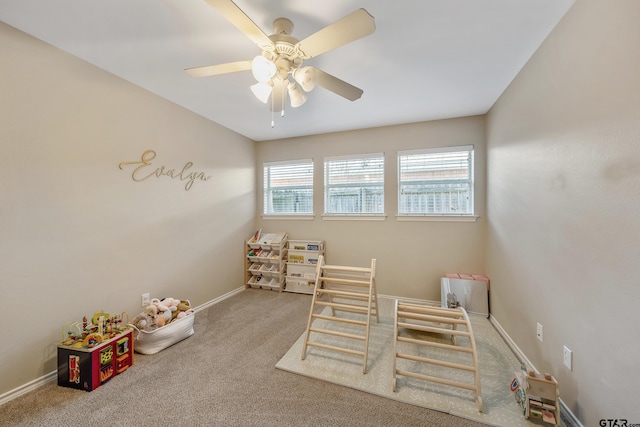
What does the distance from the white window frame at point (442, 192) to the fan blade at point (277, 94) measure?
2.03 metres

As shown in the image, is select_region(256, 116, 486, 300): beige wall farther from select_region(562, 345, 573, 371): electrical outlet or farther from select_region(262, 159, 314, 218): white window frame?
select_region(562, 345, 573, 371): electrical outlet

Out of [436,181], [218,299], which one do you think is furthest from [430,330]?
[218,299]

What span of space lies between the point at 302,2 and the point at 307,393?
8.27 ft

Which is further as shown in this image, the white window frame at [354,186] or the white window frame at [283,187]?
the white window frame at [283,187]

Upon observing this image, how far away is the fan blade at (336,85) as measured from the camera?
5.14 ft

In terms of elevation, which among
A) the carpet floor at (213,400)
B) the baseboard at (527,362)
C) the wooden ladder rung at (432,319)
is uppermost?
the wooden ladder rung at (432,319)

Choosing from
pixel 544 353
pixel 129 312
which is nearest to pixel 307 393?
pixel 544 353

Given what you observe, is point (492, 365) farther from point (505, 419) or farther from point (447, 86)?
point (447, 86)

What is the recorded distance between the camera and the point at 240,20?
1.19 meters

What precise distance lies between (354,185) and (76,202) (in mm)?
3100

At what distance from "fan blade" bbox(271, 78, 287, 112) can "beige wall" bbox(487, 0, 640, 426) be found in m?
1.76

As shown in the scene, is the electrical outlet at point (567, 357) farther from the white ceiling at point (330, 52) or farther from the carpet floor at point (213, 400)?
the white ceiling at point (330, 52)

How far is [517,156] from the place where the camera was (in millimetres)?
2135

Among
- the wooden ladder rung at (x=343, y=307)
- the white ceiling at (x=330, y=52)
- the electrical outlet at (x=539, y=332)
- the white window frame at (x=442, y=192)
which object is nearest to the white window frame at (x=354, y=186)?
the white window frame at (x=442, y=192)
